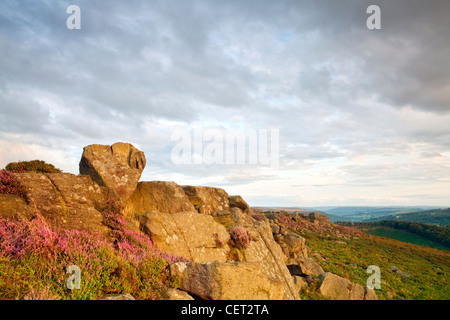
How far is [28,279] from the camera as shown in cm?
534

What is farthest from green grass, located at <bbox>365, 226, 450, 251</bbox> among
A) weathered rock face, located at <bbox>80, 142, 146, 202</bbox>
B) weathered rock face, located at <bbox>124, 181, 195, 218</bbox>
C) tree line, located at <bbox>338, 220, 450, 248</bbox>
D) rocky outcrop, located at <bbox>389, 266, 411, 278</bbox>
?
weathered rock face, located at <bbox>80, 142, 146, 202</bbox>

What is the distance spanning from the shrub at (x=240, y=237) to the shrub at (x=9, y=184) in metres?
9.97

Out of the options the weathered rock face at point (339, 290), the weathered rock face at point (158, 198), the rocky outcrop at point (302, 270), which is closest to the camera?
the weathered rock face at point (158, 198)

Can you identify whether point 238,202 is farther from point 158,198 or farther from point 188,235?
point 188,235

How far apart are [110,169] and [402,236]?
110558 millimetres

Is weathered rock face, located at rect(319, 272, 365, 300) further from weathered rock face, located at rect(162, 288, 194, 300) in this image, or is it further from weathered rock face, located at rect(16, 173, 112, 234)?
weathered rock face, located at rect(16, 173, 112, 234)

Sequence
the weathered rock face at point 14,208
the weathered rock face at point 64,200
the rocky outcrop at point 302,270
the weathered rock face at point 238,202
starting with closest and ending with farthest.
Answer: the weathered rock face at point 14,208, the weathered rock face at point 64,200, the rocky outcrop at point 302,270, the weathered rock face at point 238,202

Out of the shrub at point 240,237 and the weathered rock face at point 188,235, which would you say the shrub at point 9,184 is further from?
the shrub at point 240,237

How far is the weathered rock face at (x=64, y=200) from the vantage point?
8414mm

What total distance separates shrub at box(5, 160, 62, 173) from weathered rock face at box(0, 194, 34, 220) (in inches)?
130

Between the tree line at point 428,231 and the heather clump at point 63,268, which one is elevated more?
the heather clump at point 63,268

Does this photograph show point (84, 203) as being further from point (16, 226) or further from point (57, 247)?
point (57, 247)

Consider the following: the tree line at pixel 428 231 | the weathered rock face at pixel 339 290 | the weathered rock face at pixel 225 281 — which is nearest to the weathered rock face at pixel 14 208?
the weathered rock face at pixel 225 281

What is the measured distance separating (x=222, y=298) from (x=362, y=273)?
89.3ft
